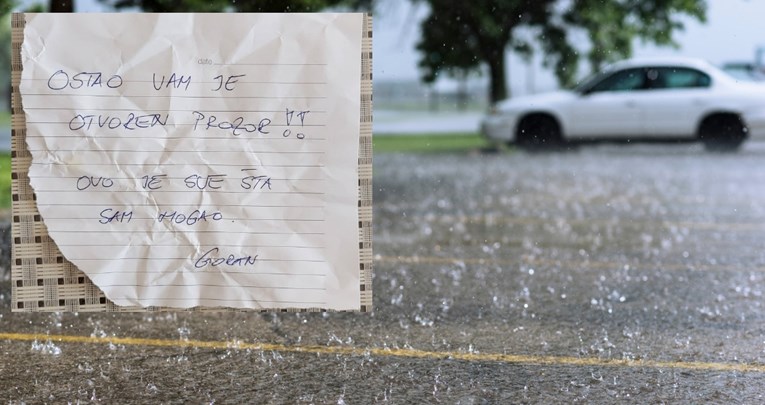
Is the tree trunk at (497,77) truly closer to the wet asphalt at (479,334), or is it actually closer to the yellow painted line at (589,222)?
the yellow painted line at (589,222)

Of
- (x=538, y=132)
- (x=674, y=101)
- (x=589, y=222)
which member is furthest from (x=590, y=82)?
(x=589, y=222)

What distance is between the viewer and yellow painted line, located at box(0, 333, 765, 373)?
430cm

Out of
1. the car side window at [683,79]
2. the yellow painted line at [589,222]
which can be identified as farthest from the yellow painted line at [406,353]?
the car side window at [683,79]

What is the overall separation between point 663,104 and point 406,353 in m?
13.7

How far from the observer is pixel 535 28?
2559 centimetres

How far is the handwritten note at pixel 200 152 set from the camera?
3.36m

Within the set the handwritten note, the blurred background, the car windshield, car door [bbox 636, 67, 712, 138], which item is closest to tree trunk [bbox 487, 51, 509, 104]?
the car windshield

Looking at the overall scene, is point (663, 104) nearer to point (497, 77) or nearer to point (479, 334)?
point (497, 77)

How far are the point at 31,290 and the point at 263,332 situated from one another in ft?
5.05

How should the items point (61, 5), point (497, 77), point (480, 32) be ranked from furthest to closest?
point (497, 77) < point (480, 32) < point (61, 5)

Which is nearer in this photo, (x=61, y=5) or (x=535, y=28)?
(x=61, y=5)

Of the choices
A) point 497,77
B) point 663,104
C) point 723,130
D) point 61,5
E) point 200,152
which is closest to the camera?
point 200,152

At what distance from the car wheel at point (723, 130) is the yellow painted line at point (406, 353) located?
45.0ft

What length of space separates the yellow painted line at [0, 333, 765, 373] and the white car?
525 inches
